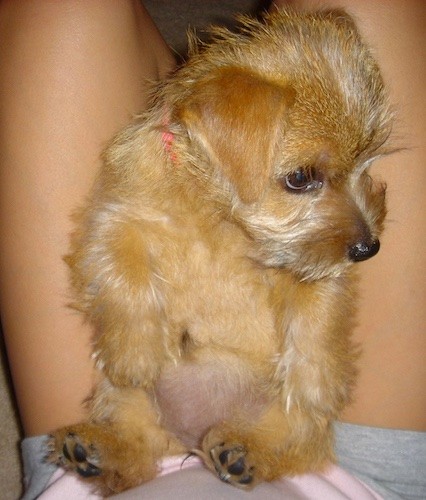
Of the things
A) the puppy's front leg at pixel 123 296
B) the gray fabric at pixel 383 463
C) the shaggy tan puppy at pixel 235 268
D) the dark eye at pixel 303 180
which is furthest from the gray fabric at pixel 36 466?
the dark eye at pixel 303 180

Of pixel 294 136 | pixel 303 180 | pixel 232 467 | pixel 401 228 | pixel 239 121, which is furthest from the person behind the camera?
pixel 401 228

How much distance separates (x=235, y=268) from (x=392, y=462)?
1.10 meters

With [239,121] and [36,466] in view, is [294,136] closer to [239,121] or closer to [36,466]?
[239,121]


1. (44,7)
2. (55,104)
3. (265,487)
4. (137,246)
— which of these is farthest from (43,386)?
(44,7)

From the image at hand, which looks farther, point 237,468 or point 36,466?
point 36,466

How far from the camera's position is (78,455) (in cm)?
244

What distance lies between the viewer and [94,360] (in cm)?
274

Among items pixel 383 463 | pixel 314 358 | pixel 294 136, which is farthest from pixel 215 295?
pixel 383 463

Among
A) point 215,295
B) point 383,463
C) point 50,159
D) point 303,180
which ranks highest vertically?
point 50,159

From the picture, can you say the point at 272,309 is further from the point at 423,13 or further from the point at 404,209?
the point at 423,13

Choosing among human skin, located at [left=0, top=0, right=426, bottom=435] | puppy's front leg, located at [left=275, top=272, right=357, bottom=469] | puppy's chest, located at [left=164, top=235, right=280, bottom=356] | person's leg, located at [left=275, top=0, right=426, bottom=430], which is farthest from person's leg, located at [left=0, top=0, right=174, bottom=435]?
person's leg, located at [left=275, top=0, right=426, bottom=430]

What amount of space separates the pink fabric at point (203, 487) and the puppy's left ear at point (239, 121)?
119 centimetres

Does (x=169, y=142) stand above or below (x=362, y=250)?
above

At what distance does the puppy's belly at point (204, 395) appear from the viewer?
2.62 meters
